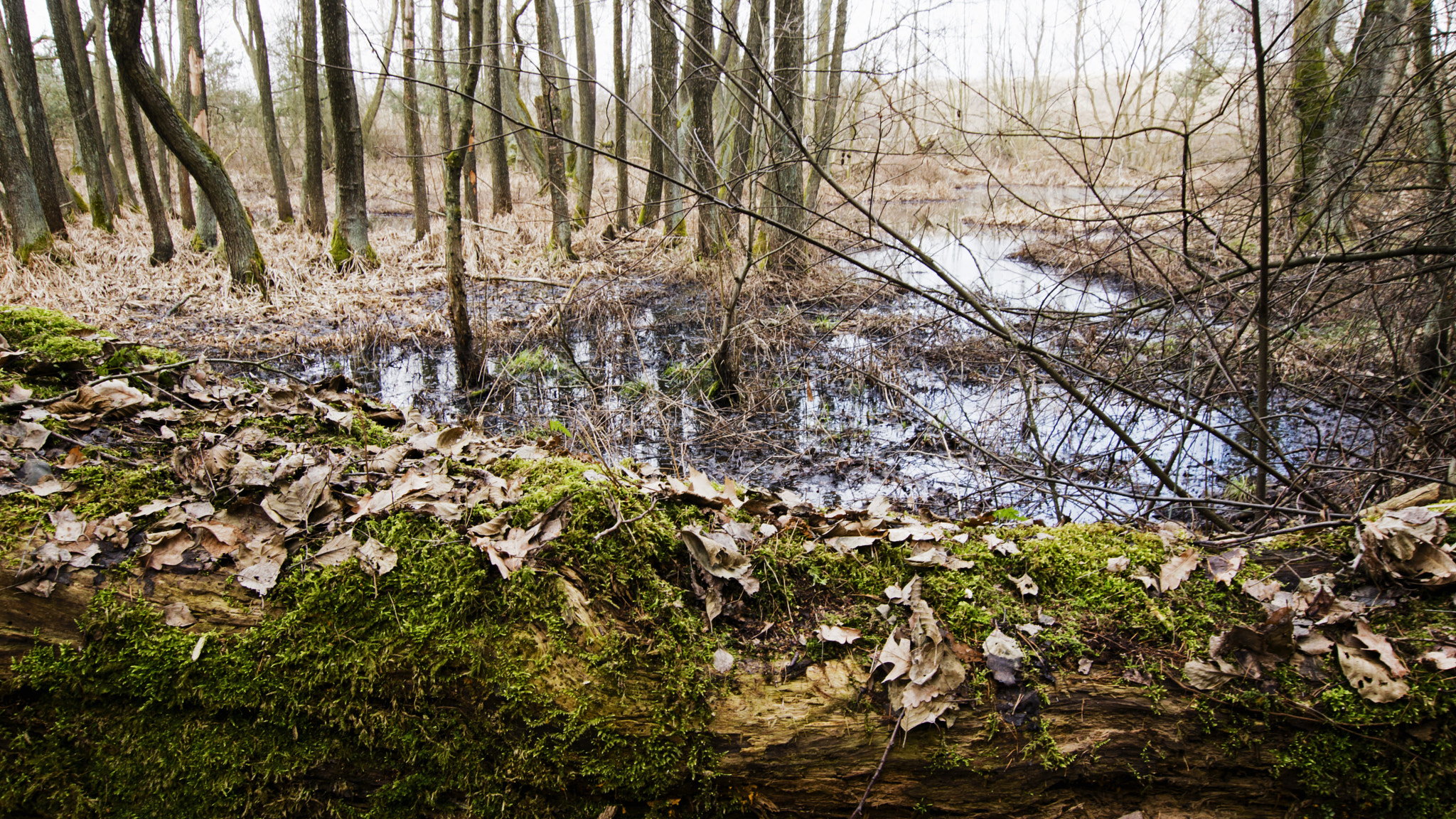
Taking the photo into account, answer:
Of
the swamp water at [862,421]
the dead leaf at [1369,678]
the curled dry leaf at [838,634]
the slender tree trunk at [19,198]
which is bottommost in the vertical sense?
the swamp water at [862,421]

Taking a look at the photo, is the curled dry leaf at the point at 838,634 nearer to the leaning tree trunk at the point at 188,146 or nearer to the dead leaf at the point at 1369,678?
the dead leaf at the point at 1369,678

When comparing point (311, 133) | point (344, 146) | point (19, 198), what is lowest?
point (19, 198)

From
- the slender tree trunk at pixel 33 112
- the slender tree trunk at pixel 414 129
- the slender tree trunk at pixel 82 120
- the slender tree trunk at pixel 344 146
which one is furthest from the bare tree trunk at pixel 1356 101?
the slender tree trunk at pixel 82 120

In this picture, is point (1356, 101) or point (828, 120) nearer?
point (1356, 101)

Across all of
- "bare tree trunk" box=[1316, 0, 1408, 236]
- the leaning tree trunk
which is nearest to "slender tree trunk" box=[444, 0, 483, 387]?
the leaning tree trunk

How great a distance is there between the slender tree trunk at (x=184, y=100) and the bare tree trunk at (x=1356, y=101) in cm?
1325

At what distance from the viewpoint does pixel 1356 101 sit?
3211mm

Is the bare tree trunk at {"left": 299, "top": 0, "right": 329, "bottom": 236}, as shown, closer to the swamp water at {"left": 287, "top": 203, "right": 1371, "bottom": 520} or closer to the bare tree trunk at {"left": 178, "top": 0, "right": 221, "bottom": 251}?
the bare tree trunk at {"left": 178, "top": 0, "right": 221, "bottom": 251}

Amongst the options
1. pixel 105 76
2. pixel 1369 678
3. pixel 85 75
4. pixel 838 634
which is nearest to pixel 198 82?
pixel 85 75

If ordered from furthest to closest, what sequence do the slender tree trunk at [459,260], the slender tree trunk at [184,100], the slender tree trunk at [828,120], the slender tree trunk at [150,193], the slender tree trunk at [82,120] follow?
the slender tree trunk at [184,100] < the slender tree trunk at [82,120] < the slender tree trunk at [150,193] < the slender tree trunk at [459,260] < the slender tree trunk at [828,120]

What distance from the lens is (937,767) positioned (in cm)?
147

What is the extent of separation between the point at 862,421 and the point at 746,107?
9.07ft

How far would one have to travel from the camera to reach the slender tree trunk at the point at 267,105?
12.6 metres

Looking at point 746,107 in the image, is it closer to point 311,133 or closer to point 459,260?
point 459,260
